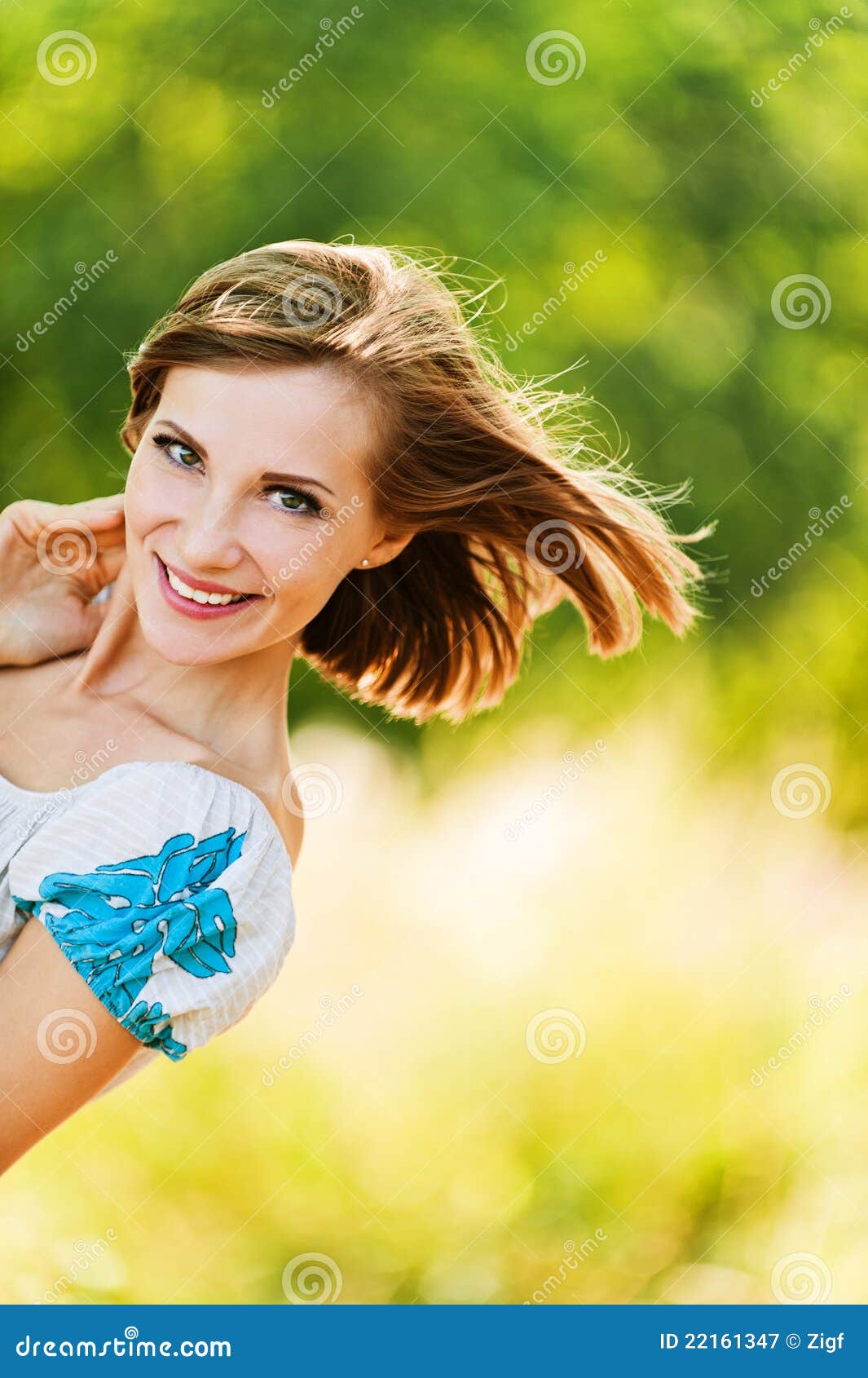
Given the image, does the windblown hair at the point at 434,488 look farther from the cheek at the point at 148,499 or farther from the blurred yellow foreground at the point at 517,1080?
the blurred yellow foreground at the point at 517,1080

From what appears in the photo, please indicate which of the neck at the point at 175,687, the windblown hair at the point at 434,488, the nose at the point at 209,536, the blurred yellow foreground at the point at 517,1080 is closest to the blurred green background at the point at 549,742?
the blurred yellow foreground at the point at 517,1080

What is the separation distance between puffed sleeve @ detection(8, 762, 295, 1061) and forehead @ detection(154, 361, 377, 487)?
9.8 inches

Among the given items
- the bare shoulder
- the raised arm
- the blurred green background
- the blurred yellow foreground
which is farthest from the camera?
the blurred yellow foreground

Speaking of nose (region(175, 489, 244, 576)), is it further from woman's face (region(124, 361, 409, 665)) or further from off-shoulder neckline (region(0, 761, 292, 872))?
off-shoulder neckline (region(0, 761, 292, 872))

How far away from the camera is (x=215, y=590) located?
3.42ft

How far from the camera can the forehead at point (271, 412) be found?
1.01 meters

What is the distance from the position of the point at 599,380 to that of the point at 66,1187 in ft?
5.38

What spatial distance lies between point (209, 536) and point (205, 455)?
0.20 feet

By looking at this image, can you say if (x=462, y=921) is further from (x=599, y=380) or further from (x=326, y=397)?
(x=326, y=397)

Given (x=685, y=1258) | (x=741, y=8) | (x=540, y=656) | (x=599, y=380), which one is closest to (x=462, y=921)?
(x=540, y=656)

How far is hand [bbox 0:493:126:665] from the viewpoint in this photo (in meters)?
1.13

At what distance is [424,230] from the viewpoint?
7.00 ft

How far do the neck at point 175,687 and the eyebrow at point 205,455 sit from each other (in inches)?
5.8

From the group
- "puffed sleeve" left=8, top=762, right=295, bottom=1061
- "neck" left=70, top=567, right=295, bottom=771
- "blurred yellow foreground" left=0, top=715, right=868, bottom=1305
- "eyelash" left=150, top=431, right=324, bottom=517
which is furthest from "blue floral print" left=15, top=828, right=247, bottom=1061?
"blurred yellow foreground" left=0, top=715, right=868, bottom=1305
